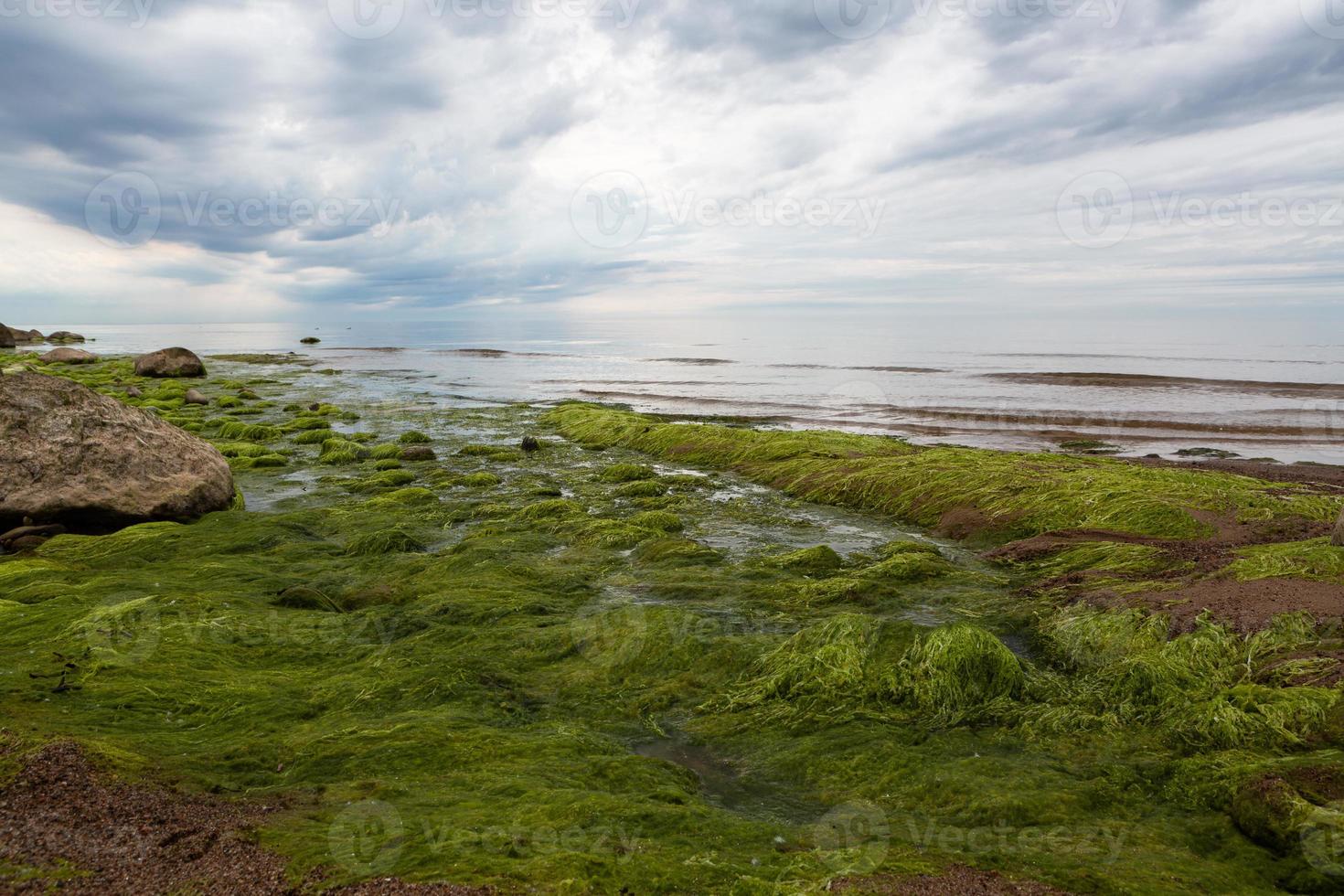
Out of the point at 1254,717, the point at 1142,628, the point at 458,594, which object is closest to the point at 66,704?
the point at 458,594

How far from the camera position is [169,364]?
37281mm

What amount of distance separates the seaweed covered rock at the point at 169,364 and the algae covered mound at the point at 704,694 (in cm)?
3380

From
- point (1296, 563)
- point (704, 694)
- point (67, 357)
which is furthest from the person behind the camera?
point (67, 357)

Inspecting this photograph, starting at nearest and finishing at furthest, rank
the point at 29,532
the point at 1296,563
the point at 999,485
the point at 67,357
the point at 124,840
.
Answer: the point at 124,840, the point at 1296,563, the point at 29,532, the point at 999,485, the point at 67,357

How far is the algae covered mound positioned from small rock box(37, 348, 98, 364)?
141 feet

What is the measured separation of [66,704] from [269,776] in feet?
5.51

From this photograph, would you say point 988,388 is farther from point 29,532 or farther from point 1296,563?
point 29,532

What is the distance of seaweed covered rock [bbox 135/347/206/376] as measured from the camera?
3694cm

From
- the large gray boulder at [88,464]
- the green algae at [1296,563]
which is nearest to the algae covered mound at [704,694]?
the green algae at [1296,563]

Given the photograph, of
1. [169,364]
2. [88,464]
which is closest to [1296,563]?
[88,464]

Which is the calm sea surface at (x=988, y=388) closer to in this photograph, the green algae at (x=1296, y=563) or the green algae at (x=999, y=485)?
the green algae at (x=999, y=485)

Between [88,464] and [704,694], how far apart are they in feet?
31.7

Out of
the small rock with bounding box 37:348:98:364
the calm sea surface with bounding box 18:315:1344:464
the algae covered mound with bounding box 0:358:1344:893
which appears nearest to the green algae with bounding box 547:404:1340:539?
the algae covered mound with bounding box 0:358:1344:893

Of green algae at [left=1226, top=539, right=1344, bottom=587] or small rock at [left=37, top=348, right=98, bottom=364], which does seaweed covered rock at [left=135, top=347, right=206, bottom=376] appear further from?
green algae at [left=1226, top=539, right=1344, bottom=587]
